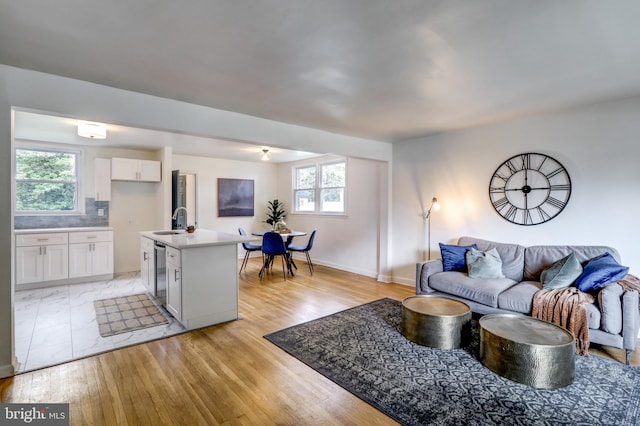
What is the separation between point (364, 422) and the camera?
192 centimetres

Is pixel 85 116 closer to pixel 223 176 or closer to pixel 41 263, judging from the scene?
pixel 41 263

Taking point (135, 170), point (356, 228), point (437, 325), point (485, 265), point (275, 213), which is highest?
point (135, 170)

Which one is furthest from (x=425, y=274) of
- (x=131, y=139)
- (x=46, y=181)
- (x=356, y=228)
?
(x=46, y=181)

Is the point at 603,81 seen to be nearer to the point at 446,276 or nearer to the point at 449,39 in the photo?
the point at 449,39

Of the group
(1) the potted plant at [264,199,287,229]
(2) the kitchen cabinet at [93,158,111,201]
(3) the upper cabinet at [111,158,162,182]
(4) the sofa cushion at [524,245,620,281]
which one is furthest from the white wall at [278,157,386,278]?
(2) the kitchen cabinet at [93,158,111,201]

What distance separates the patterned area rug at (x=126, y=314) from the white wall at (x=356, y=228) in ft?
11.7

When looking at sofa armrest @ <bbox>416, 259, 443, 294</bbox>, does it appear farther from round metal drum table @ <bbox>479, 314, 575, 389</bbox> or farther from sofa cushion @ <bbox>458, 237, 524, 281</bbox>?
round metal drum table @ <bbox>479, 314, 575, 389</bbox>

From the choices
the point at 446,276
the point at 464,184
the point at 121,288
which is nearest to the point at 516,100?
the point at 464,184

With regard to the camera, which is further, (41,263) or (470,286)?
(41,263)

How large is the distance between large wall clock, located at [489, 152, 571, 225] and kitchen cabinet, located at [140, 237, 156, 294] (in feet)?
15.2

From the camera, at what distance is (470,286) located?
3.43 m

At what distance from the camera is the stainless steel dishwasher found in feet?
12.4

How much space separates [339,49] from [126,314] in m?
3.74

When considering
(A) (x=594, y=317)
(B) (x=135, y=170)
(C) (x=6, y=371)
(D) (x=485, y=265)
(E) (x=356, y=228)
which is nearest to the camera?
(C) (x=6, y=371)
